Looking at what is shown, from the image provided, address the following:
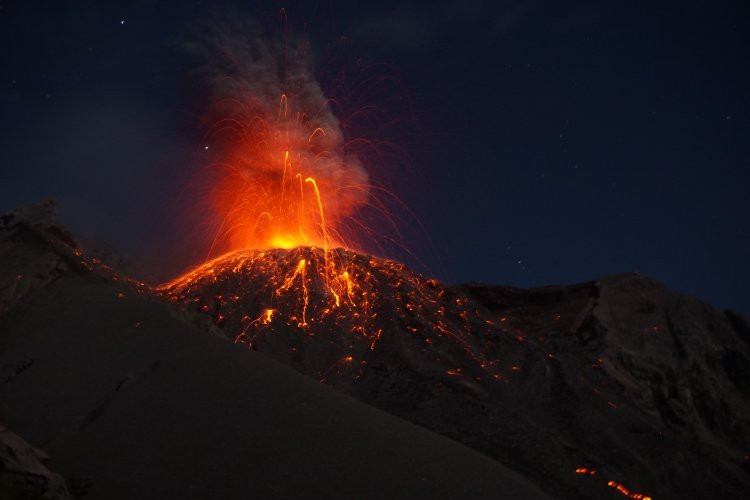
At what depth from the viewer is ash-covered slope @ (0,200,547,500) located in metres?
4.97

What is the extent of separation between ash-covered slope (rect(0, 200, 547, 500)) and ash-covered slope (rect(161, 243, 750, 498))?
5512 mm

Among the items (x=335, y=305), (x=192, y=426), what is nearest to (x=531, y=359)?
(x=335, y=305)

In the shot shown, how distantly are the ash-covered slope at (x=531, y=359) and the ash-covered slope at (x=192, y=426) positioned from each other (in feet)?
18.1

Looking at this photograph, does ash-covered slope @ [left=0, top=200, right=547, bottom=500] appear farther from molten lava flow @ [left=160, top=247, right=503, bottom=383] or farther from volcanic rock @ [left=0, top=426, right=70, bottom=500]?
molten lava flow @ [left=160, top=247, right=503, bottom=383]

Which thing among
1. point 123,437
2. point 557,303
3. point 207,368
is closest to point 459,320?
point 557,303

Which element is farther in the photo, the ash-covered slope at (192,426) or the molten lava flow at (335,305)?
the molten lava flow at (335,305)

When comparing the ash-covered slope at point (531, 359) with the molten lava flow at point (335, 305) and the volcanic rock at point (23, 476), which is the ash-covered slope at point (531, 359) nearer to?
the molten lava flow at point (335, 305)

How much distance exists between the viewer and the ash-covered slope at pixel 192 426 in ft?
16.3

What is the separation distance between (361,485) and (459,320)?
1424 centimetres

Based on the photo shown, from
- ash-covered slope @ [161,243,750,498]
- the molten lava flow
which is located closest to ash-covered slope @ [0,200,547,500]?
ash-covered slope @ [161,243,750,498]

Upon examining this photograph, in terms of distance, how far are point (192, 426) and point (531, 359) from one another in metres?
13.3

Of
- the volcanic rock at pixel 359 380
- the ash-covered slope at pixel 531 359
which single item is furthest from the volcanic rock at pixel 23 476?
the ash-covered slope at pixel 531 359

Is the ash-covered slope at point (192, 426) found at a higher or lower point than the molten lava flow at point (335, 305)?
lower

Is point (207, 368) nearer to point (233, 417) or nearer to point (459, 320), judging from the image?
point (233, 417)
